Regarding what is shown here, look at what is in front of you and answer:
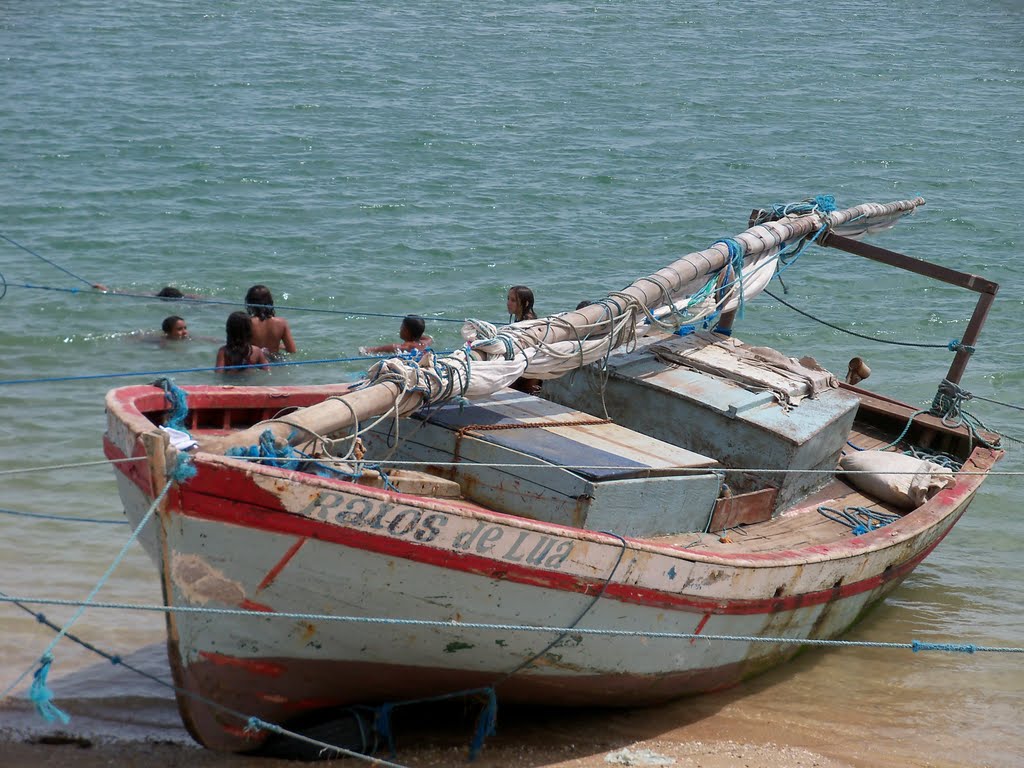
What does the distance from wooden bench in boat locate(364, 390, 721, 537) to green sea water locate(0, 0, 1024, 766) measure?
145 cm

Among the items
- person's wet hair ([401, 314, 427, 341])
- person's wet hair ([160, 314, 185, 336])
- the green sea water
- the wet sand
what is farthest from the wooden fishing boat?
person's wet hair ([160, 314, 185, 336])

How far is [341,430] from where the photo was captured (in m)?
6.47

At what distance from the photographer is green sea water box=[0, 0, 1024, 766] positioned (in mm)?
9273

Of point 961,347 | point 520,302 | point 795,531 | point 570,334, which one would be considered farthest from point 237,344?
point 961,347

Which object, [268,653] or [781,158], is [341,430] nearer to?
[268,653]

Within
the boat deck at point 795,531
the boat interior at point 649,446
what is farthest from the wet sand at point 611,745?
the boat interior at point 649,446

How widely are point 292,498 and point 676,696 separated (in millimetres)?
3144

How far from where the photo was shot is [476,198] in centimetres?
1941

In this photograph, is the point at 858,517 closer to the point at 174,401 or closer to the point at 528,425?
the point at 528,425

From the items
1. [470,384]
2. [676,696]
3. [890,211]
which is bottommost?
[676,696]

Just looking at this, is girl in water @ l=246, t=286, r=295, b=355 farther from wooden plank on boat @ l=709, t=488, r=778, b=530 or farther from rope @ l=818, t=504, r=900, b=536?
rope @ l=818, t=504, r=900, b=536

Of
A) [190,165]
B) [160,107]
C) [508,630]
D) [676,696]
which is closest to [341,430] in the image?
[508,630]

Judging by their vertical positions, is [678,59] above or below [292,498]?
above

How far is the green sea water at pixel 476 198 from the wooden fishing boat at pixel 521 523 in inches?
41.6
